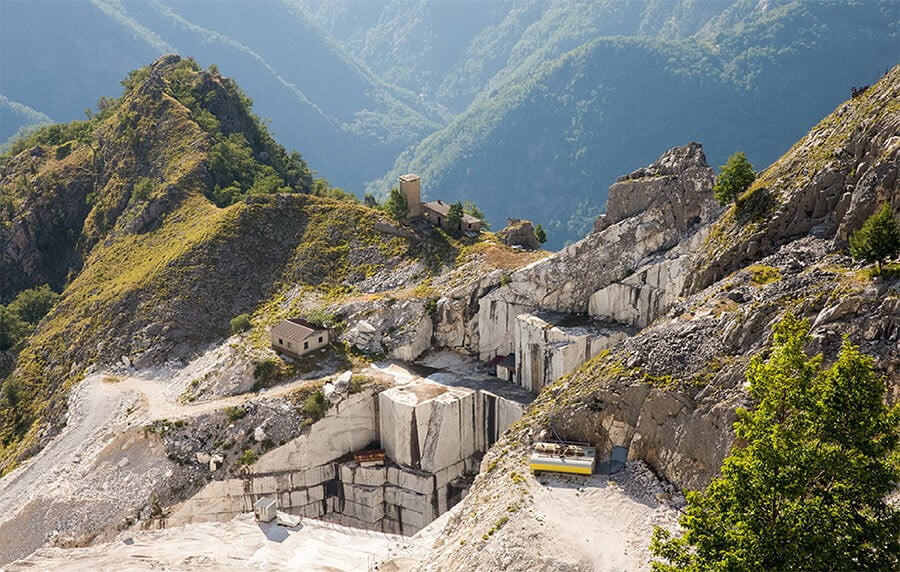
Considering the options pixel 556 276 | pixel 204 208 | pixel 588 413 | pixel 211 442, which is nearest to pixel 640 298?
pixel 556 276

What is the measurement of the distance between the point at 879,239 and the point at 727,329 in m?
10.1

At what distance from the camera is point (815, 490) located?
32.2 metres

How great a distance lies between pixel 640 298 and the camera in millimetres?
76438

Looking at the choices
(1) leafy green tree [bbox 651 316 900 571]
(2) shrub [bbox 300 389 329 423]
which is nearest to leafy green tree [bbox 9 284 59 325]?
(2) shrub [bbox 300 389 329 423]

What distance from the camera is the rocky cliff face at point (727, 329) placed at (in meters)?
48.3

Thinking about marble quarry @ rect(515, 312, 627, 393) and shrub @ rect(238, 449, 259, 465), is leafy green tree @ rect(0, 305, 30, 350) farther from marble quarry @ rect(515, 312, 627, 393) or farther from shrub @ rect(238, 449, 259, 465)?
marble quarry @ rect(515, 312, 627, 393)

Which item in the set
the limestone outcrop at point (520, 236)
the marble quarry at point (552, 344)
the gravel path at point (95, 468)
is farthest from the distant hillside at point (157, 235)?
the marble quarry at point (552, 344)

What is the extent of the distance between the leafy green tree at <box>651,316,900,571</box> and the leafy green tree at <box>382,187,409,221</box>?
67345 mm

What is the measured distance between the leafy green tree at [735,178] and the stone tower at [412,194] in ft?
130

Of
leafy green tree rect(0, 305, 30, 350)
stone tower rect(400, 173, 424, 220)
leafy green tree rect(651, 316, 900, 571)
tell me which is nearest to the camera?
leafy green tree rect(651, 316, 900, 571)

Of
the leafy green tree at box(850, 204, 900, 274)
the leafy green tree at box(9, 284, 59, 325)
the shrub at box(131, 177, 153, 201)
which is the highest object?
the shrub at box(131, 177, 153, 201)

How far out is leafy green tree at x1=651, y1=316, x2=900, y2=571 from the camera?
102 feet

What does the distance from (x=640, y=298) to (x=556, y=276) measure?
8.23 meters

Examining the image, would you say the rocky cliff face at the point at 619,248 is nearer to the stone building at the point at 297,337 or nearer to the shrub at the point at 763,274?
the stone building at the point at 297,337
